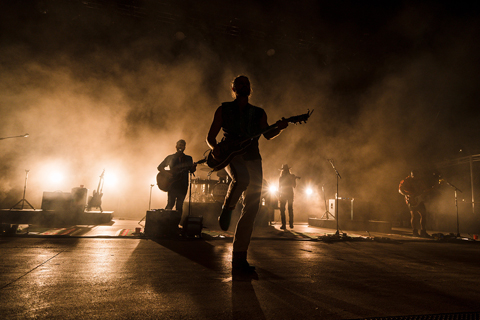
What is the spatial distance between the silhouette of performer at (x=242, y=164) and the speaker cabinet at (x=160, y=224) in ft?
8.02

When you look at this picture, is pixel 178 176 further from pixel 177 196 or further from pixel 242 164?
pixel 242 164

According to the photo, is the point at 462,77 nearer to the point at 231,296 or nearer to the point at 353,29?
the point at 353,29

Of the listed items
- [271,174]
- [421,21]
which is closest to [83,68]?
[271,174]

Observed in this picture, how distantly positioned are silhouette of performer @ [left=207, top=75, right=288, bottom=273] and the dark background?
823 cm

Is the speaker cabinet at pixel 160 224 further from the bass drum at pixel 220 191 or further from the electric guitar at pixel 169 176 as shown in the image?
the bass drum at pixel 220 191

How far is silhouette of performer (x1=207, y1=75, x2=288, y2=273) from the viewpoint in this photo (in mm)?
2225

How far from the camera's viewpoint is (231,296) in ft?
4.62

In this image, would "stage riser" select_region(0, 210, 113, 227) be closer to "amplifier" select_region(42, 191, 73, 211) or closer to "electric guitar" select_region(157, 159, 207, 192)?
"amplifier" select_region(42, 191, 73, 211)

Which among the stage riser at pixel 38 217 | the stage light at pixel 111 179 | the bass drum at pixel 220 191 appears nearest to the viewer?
the stage riser at pixel 38 217

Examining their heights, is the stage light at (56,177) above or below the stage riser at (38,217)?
above

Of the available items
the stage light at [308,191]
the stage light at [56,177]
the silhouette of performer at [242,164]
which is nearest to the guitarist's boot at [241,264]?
the silhouette of performer at [242,164]

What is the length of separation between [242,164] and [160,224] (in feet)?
9.20

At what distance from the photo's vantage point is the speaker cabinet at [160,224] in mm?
4461

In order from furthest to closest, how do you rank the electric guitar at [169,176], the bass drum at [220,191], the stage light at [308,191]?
the stage light at [308,191]
the bass drum at [220,191]
the electric guitar at [169,176]
